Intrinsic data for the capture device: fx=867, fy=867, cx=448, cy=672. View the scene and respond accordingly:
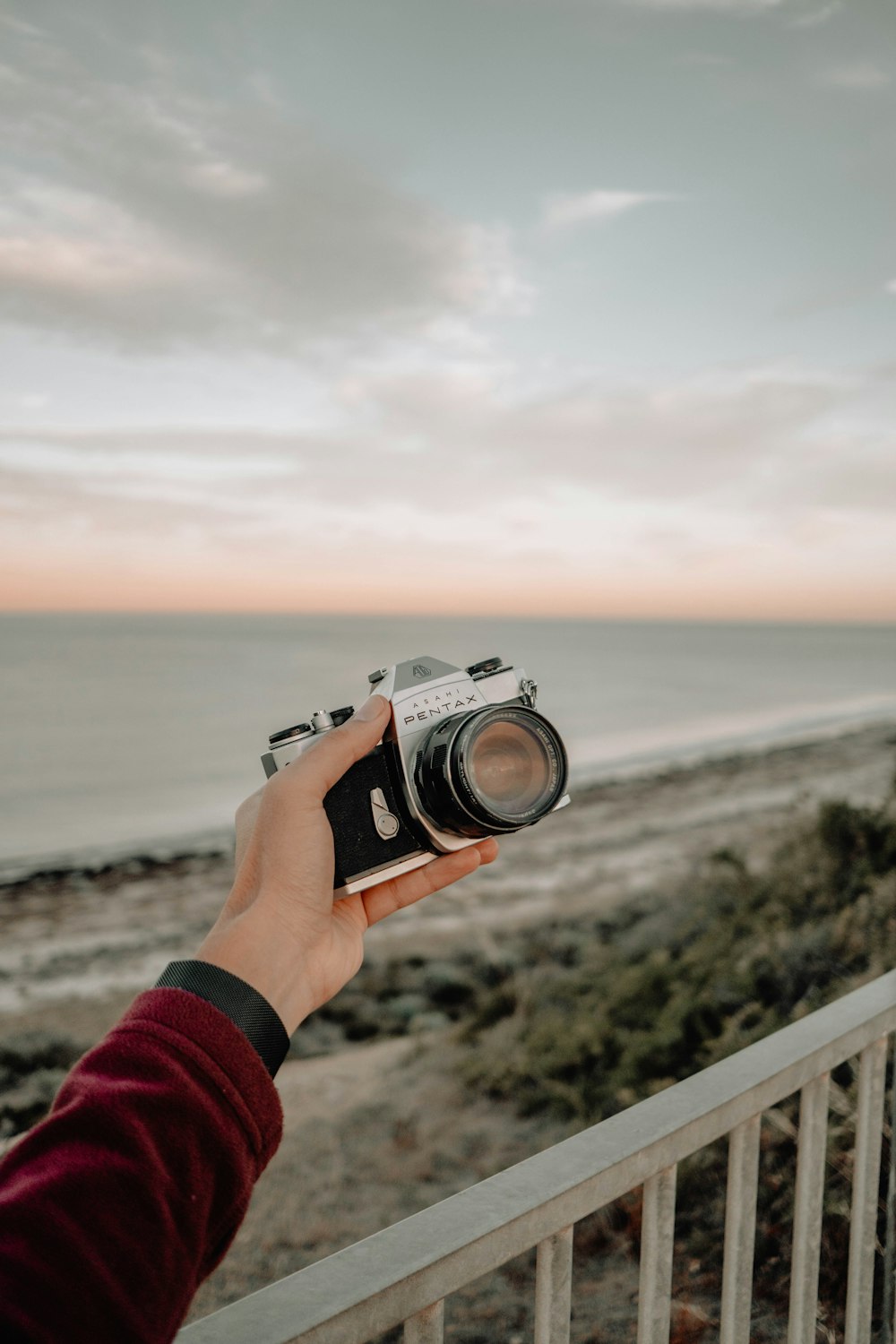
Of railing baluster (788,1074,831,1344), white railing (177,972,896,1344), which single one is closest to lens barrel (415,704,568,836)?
white railing (177,972,896,1344)

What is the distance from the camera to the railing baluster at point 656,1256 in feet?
3.12

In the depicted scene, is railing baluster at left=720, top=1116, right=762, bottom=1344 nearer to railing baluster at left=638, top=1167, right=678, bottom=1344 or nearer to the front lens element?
railing baluster at left=638, top=1167, right=678, bottom=1344

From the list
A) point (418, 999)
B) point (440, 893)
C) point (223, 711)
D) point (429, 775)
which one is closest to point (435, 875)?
point (429, 775)

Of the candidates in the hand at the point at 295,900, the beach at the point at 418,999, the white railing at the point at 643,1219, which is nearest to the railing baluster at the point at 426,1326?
the white railing at the point at 643,1219

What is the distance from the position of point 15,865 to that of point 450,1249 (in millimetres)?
A: 10698

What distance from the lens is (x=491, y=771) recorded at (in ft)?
4.09

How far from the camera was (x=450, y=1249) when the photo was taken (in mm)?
747

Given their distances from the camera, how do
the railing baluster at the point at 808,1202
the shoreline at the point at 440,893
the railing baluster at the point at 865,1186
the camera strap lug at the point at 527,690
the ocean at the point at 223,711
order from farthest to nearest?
the ocean at the point at 223,711
the shoreline at the point at 440,893
the camera strap lug at the point at 527,690
the railing baluster at the point at 865,1186
the railing baluster at the point at 808,1202

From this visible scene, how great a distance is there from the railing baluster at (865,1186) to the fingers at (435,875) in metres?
0.61

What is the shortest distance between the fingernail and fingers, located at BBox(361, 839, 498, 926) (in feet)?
0.79

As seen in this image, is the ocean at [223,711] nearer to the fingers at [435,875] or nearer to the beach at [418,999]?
the beach at [418,999]

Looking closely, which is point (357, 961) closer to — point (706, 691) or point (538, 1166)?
point (538, 1166)

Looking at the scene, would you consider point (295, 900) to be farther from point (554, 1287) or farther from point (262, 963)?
point (554, 1287)

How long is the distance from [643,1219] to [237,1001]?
1.92ft
